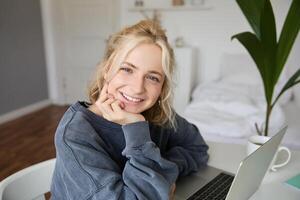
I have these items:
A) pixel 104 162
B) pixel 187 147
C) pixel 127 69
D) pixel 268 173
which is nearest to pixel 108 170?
pixel 104 162

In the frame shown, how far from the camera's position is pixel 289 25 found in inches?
40.8

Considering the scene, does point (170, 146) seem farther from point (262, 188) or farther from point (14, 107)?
point (14, 107)

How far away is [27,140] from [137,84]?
2.57 metres

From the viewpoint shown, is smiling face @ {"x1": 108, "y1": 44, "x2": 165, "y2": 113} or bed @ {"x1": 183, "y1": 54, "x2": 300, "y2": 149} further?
bed @ {"x1": 183, "y1": 54, "x2": 300, "y2": 149}

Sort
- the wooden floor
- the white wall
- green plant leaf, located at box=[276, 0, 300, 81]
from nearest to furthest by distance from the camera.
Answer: green plant leaf, located at box=[276, 0, 300, 81]
the wooden floor
the white wall

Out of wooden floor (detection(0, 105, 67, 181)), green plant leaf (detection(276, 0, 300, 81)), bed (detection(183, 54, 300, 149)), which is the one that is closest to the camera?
green plant leaf (detection(276, 0, 300, 81))

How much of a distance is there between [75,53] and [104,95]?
133 inches

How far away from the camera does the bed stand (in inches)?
75.9

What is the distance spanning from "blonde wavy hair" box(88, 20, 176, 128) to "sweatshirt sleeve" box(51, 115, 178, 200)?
0.20 m

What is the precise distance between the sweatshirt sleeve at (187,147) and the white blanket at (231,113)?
875mm

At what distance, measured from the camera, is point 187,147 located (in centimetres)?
110

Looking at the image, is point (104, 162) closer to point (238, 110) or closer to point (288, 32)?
point (288, 32)

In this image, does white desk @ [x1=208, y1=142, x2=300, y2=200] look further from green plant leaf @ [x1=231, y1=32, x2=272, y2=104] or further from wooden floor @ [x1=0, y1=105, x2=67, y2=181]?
wooden floor @ [x1=0, y1=105, x2=67, y2=181]

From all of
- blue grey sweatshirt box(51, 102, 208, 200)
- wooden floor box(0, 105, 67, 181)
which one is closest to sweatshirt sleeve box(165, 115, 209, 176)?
blue grey sweatshirt box(51, 102, 208, 200)
